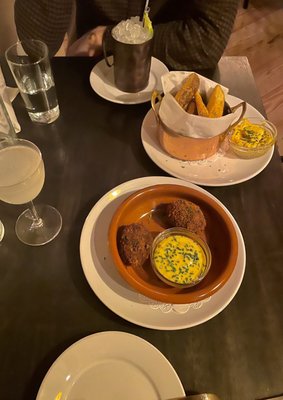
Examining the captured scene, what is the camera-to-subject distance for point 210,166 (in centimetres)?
89

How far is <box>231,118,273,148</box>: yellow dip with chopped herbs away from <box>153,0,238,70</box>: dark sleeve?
297 millimetres

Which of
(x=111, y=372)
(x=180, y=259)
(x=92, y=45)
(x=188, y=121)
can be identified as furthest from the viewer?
(x=92, y=45)

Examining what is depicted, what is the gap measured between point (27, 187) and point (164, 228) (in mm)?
296

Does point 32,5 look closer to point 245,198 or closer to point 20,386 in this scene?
point 245,198

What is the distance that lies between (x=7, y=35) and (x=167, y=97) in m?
1.56

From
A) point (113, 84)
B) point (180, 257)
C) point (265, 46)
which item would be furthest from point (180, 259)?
point (265, 46)

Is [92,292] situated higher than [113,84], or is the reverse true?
[113,84]

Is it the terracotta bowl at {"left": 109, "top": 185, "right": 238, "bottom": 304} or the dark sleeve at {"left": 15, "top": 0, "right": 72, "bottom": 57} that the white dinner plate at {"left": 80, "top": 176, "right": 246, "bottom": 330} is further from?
the dark sleeve at {"left": 15, "top": 0, "right": 72, "bottom": 57}

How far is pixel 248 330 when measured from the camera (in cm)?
66

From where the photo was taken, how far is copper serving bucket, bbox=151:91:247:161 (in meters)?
0.85

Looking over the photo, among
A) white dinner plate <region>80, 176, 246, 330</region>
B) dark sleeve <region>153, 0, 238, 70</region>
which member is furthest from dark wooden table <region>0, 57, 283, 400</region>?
dark sleeve <region>153, 0, 238, 70</region>

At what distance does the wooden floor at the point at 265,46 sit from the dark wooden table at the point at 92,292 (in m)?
1.29

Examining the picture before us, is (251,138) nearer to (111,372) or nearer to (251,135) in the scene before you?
(251,135)

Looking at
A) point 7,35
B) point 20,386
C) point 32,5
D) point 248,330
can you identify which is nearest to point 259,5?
point 7,35
